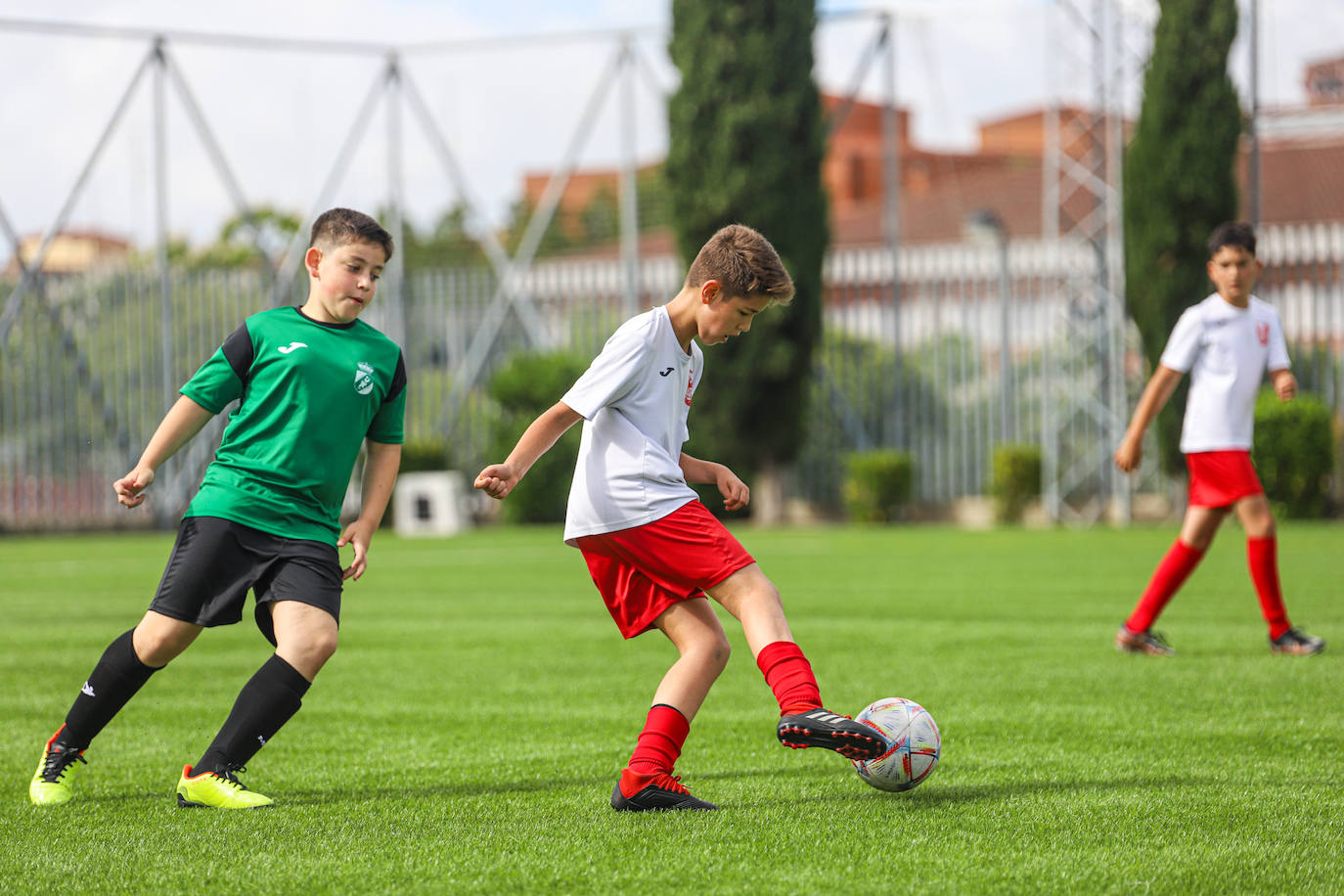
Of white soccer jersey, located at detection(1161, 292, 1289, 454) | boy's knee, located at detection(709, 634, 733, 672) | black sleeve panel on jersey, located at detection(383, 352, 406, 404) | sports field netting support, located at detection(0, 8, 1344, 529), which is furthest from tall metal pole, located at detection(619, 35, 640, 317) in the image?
boy's knee, located at detection(709, 634, 733, 672)

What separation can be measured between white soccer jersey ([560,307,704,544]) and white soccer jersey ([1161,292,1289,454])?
4025 mm

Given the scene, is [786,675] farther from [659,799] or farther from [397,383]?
[397,383]

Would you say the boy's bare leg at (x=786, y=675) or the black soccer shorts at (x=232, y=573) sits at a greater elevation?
the black soccer shorts at (x=232, y=573)

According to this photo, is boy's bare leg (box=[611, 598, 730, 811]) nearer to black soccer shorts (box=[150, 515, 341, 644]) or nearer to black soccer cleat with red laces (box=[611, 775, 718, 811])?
black soccer cleat with red laces (box=[611, 775, 718, 811])

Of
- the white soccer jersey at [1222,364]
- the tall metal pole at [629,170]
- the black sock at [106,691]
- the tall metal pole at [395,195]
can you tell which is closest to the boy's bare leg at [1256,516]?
the white soccer jersey at [1222,364]

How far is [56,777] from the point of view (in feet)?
13.7

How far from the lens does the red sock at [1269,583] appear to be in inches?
277

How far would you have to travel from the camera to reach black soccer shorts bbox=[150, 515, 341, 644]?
409 cm

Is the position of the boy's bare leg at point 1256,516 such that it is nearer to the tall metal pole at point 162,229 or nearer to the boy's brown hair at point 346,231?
the boy's brown hair at point 346,231

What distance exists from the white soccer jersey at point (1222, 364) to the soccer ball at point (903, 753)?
3694 mm

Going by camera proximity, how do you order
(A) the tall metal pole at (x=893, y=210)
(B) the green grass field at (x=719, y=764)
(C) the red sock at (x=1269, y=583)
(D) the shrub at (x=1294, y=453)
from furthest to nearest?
(A) the tall metal pole at (x=893, y=210)
(D) the shrub at (x=1294, y=453)
(C) the red sock at (x=1269, y=583)
(B) the green grass field at (x=719, y=764)

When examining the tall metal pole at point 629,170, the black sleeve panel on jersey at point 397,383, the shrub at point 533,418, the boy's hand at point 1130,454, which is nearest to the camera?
the black sleeve panel on jersey at point 397,383

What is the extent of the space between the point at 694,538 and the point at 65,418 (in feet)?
67.4

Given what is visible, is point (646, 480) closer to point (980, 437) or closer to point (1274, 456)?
point (1274, 456)
